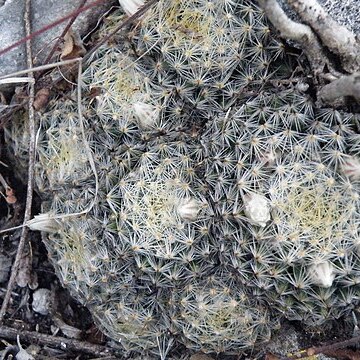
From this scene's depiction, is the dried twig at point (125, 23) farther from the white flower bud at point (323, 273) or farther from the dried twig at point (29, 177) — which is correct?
the white flower bud at point (323, 273)

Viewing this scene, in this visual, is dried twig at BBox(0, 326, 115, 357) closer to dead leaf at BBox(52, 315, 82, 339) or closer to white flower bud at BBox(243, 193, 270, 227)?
dead leaf at BBox(52, 315, 82, 339)

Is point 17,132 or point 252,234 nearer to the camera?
point 252,234

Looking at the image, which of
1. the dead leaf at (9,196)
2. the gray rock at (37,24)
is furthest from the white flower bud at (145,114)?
the dead leaf at (9,196)

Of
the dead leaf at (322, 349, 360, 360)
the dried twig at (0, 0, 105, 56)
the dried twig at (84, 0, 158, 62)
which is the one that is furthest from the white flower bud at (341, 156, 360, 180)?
the dried twig at (0, 0, 105, 56)

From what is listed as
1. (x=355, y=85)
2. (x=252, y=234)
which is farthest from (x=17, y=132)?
(x=355, y=85)

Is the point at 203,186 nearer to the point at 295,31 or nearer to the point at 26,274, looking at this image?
the point at 295,31

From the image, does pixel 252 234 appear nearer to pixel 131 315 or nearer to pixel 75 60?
pixel 131 315

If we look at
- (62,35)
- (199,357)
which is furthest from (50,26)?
(199,357)
